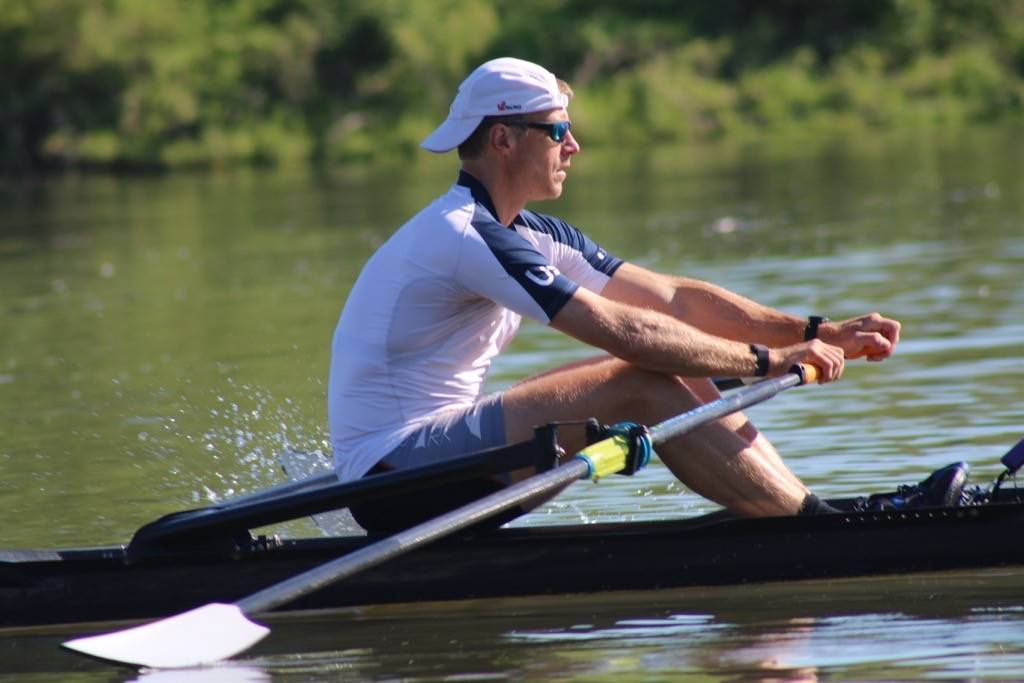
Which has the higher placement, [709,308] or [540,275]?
[540,275]

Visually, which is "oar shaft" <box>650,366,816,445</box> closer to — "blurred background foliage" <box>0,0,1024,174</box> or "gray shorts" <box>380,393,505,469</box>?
"gray shorts" <box>380,393,505,469</box>

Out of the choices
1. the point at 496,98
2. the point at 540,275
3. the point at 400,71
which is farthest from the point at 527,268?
the point at 400,71

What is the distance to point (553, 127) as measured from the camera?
556 centimetres

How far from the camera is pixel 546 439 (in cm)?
527

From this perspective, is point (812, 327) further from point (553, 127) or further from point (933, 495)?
point (553, 127)

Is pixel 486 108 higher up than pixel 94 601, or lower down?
higher up

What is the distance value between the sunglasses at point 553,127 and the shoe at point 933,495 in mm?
→ 1560

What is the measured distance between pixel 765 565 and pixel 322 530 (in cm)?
166

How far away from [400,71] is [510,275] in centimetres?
3881

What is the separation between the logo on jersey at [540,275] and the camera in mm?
5328

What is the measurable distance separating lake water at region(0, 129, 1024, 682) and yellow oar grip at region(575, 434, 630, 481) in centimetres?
54

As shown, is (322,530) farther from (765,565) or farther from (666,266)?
(666,266)

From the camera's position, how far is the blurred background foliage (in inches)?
1604

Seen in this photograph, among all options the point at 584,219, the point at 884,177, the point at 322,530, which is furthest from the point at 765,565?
the point at 884,177
